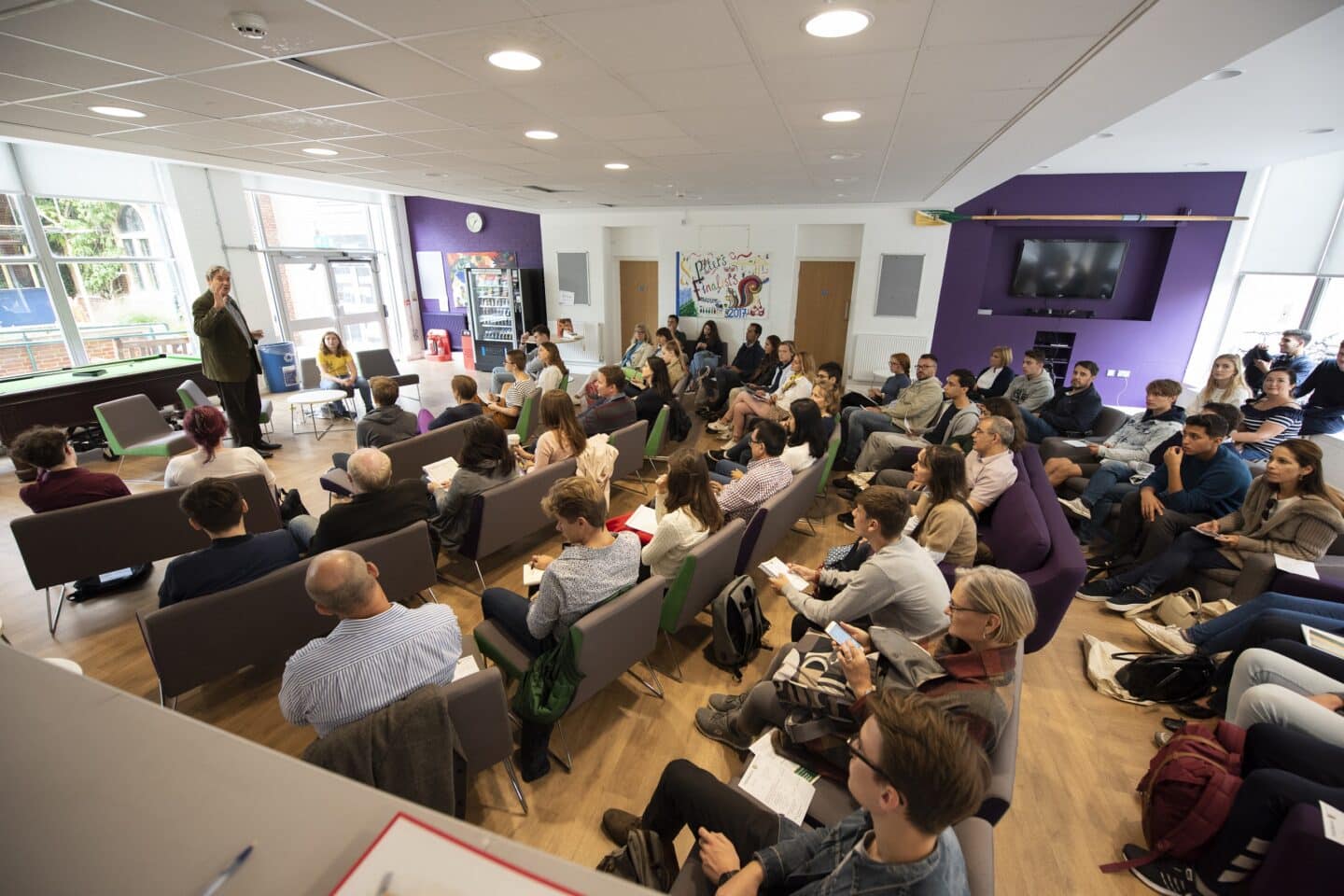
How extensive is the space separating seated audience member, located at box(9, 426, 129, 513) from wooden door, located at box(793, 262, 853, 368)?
824 centimetres

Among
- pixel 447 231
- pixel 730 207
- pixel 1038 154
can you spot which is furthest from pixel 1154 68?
pixel 447 231

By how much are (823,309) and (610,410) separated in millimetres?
5537

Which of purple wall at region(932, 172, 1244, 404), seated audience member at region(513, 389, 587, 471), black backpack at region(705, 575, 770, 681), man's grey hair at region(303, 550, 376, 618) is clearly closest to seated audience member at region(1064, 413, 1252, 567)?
black backpack at region(705, 575, 770, 681)

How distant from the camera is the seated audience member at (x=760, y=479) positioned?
10.7ft

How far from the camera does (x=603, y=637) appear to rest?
205cm

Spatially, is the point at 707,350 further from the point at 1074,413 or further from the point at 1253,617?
the point at 1253,617

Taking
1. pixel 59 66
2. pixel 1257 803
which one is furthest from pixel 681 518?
pixel 59 66

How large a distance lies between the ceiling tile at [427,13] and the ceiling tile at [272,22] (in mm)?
114

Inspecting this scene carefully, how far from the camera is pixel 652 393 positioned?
17.3 ft

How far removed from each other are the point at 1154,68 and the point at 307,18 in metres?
3.40

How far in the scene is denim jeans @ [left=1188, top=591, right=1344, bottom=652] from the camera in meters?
2.37

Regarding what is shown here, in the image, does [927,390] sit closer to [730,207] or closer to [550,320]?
[730,207]

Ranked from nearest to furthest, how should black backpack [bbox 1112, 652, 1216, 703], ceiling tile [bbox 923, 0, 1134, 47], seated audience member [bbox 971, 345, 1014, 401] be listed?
ceiling tile [bbox 923, 0, 1134, 47], black backpack [bbox 1112, 652, 1216, 703], seated audience member [bbox 971, 345, 1014, 401]

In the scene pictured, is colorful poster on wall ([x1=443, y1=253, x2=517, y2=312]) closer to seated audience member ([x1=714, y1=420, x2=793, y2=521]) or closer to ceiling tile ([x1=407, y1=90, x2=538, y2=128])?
ceiling tile ([x1=407, y1=90, x2=538, y2=128])
